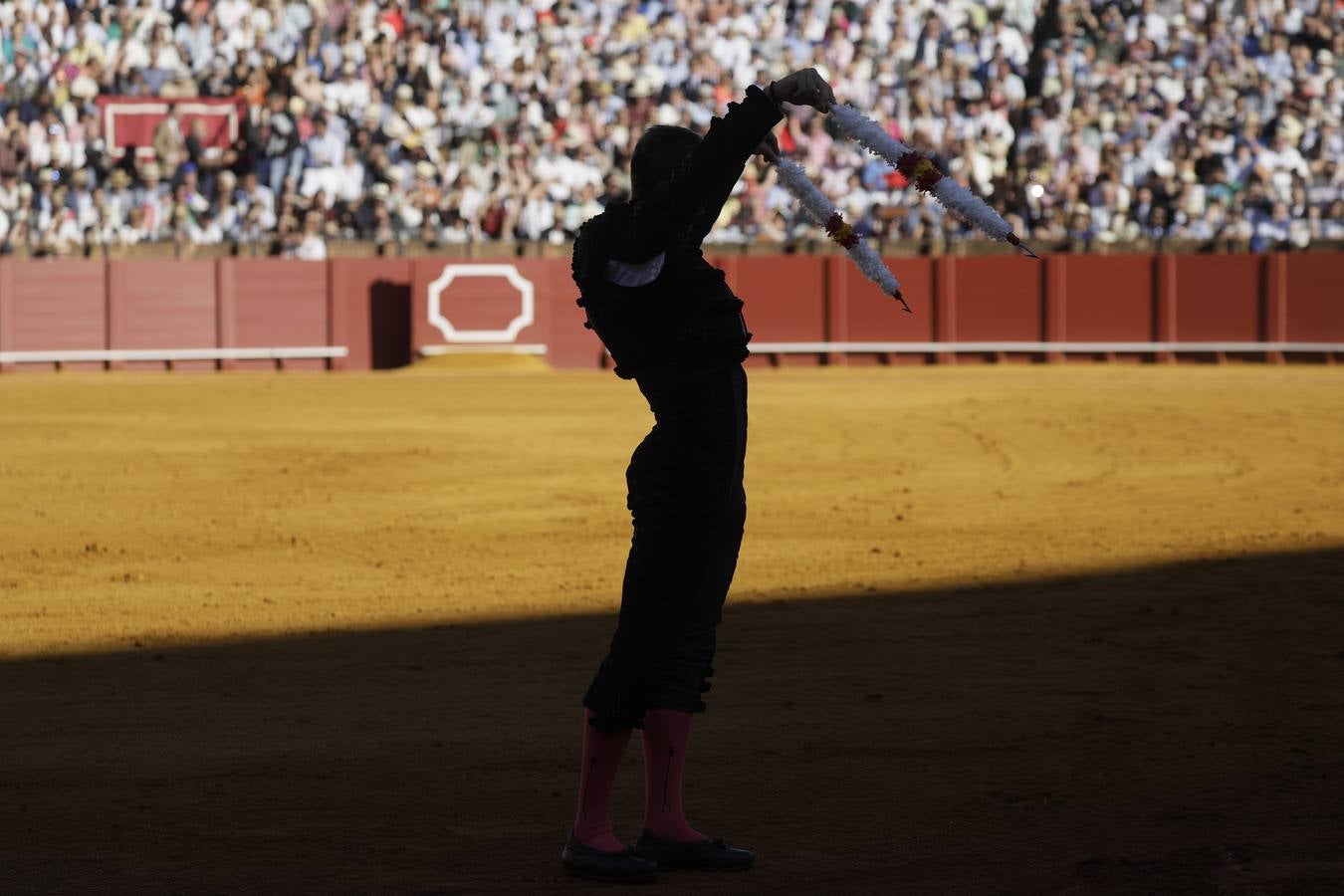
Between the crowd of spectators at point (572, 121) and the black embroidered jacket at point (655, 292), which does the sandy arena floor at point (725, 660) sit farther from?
the crowd of spectators at point (572, 121)

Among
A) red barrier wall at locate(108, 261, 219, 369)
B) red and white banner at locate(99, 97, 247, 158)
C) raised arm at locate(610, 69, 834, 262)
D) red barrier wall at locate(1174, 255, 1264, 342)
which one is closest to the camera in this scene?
raised arm at locate(610, 69, 834, 262)

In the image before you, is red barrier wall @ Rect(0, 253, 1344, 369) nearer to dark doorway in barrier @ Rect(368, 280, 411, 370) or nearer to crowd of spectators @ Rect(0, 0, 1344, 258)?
dark doorway in barrier @ Rect(368, 280, 411, 370)

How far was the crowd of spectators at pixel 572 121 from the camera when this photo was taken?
19578mm

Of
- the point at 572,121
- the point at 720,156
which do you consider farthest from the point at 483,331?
the point at 720,156

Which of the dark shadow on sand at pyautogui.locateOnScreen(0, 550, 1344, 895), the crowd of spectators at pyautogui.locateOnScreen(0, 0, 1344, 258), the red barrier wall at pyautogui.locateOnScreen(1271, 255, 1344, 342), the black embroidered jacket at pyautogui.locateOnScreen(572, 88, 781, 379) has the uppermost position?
the crowd of spectators at pyautogui.locateOnScreen(0, 0, 1344, 258)

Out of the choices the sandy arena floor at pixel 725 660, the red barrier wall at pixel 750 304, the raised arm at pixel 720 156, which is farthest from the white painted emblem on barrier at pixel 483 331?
the raised arm at pixel 720 156

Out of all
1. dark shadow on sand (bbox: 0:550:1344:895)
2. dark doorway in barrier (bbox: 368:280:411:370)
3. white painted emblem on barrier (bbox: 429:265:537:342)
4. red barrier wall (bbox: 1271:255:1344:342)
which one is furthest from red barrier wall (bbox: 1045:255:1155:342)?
dark shadow on sand (bbox: 0:550:1344:895)

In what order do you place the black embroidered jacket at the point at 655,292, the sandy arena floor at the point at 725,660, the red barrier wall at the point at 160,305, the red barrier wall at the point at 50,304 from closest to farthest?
the black embroidered jacket at the point at 655,292, the sandy arena floor at the point at 725,660, the red barrier wall at the point at 50,304, the red barrier wall at the point at 160,305

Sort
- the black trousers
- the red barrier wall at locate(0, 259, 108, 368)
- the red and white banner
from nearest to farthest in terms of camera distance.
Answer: the black trousers, the red barrier wall at locate(0, 259, 108, 368), the red and white banner

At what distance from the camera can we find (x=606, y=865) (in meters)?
3.28

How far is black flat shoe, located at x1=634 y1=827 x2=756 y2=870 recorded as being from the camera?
332 centimetres

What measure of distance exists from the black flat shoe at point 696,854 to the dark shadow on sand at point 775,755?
1.7 inches

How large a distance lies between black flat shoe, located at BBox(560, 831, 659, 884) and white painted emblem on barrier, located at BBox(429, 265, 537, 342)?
16.6m

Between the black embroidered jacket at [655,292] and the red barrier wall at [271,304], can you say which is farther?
the red barrier wall at [271,304]
